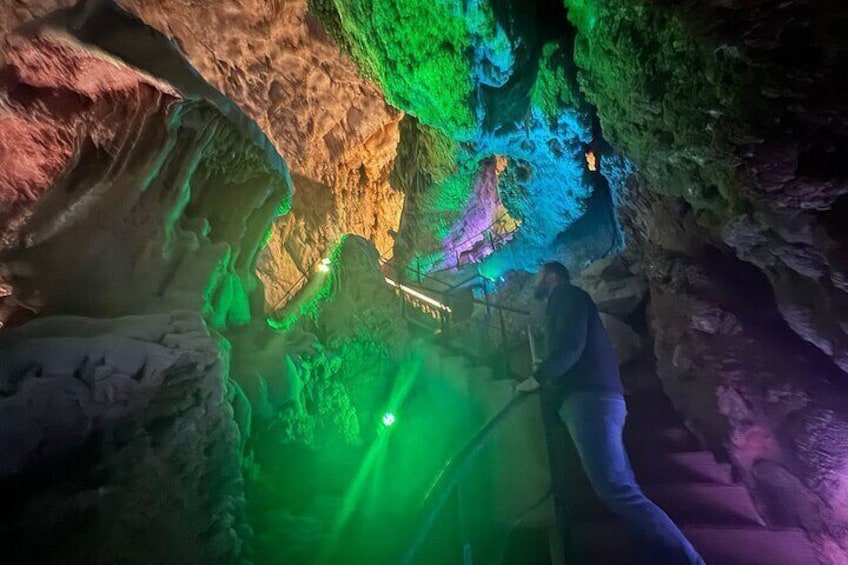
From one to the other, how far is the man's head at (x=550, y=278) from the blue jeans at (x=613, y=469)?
1107 millimetres

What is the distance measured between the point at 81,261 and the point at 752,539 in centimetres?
659

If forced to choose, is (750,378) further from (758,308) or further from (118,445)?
(118,445)

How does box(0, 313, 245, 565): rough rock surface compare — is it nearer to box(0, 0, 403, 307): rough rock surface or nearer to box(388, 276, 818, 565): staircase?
box(388, 276, 818, 565): staircase

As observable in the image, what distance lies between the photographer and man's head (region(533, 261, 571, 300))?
4.55m

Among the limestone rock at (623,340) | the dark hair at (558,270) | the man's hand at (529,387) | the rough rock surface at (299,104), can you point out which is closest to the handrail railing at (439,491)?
the man's hand at (529,387)

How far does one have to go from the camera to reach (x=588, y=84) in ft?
17.9

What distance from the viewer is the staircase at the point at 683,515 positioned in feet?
14.3

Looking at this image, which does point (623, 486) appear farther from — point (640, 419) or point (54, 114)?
A: point (54, 114)

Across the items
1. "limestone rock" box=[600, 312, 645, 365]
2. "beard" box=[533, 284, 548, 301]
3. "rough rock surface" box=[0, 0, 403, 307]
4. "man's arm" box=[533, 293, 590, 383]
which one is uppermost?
"rough rock surface" box=[0, 0, 403, 307]

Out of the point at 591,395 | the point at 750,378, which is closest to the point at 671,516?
the point at 750,378

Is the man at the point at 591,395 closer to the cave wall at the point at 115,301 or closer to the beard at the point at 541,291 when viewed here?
the beard at the point at 541,291

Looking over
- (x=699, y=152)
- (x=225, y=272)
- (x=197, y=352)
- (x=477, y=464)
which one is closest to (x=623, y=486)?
(x=477, y=464)

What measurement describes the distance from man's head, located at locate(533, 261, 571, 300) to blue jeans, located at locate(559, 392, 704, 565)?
1107mm

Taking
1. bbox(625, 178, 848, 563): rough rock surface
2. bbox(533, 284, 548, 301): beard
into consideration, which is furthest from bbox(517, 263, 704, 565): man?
bbox(625, 178, 848, 563): rough rock surface
